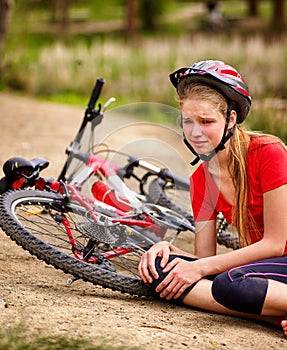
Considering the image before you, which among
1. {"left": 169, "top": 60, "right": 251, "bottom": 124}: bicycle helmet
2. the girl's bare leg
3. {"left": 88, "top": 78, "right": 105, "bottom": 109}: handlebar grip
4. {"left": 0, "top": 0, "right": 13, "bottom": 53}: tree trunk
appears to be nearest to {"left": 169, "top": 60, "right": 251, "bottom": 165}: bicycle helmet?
{"left": 169, "top": 60, "right": 251, "bottom": 124}: bicycle helmet

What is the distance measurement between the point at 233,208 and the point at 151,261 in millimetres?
454

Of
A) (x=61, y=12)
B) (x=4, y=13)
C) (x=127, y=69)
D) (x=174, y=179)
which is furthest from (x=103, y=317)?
(x=61, y=12)

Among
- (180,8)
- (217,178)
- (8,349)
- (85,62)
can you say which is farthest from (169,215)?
(180,8)

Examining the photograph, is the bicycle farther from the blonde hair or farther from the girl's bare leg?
the blonde hair

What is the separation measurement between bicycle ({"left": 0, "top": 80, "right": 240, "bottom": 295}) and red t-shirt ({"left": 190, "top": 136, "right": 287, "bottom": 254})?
43 cm

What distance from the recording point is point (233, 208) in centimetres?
347

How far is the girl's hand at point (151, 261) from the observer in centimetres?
343

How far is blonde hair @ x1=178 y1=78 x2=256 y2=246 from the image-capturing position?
10.9ft

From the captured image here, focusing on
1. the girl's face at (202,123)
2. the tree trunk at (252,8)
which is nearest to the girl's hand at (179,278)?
the girl's face at (202,123)

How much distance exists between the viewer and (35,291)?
11.1ft

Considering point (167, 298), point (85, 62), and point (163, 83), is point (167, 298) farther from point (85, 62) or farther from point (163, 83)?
point (85, 62)

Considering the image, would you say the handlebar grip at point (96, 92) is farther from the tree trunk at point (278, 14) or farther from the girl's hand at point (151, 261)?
the tree trunk at point (278, 14)

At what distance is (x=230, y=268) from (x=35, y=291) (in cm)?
89

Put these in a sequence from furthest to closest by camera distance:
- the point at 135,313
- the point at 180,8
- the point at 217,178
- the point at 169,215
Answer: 1. the point at 180,8
2. the point at 169,215
3. the point at 217,178
4. the point at 135,313
